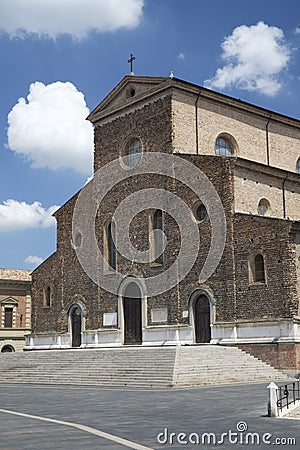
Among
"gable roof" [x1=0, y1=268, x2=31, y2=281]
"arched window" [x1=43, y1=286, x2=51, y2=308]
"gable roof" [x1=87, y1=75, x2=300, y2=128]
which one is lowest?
"arched window" [x1=43, y1=286, x2=51, y2=308]

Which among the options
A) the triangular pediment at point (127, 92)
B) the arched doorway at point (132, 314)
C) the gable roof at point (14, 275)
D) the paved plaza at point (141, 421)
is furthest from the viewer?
the gable roof at point (14, 275)

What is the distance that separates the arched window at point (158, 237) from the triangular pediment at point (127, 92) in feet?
20.7

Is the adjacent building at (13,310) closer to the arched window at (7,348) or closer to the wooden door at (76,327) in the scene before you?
the arched window at (7,348)

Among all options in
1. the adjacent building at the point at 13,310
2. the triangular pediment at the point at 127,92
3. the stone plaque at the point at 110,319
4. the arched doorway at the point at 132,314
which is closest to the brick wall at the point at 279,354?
the arched doorway at the point at 132,314

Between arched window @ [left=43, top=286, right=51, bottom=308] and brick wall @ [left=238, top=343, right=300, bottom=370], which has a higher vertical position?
arched window @ [left=43, top=286, right=51, bottom=308]

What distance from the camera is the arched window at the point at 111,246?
33.9m

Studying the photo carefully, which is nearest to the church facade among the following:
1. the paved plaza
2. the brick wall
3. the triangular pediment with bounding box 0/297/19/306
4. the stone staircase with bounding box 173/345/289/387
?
the brick wall

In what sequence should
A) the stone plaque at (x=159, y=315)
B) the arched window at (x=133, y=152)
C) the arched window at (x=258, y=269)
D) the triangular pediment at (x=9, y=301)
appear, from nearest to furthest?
the arched window at (x=258, y=269) → the stone plaque at (x=159, y=315) → the arched window at (x=133, y=152) → the triangular pediment at (x=9, y=301)

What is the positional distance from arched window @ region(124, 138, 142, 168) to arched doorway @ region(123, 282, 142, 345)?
254 inches

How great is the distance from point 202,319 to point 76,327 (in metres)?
9.44

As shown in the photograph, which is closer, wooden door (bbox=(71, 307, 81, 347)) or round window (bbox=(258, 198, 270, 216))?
round window (bbox=(258, 198, 270, 216))

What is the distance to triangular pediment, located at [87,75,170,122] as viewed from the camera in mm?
32281

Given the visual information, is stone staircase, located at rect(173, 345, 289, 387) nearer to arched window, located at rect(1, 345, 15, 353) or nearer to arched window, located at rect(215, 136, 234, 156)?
arched window, located at rect(215, 136, 234, 156)

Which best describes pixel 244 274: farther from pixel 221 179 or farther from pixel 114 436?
pixel 114 436
